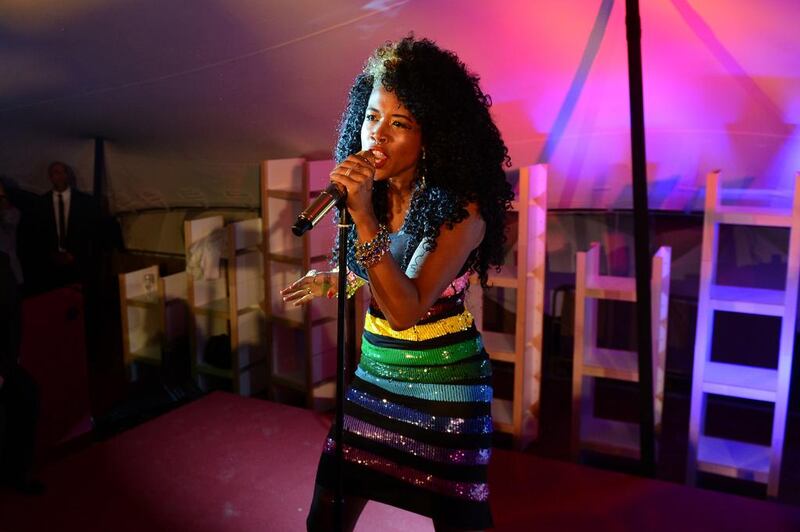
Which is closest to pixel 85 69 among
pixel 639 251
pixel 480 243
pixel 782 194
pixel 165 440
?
pixel 165 440

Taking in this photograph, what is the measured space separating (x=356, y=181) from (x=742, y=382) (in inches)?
76.1

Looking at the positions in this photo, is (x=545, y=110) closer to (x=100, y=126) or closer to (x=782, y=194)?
(x=782, y=194)

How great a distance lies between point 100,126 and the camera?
9.73 feet

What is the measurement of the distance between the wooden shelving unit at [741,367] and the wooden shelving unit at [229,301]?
6.09 ft

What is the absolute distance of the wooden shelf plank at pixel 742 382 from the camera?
103 inches

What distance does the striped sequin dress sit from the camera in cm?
157

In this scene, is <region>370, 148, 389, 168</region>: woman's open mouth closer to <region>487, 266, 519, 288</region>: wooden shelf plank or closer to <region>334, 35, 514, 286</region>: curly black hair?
<region>334, 35, 514, 286</region>: curly black hair

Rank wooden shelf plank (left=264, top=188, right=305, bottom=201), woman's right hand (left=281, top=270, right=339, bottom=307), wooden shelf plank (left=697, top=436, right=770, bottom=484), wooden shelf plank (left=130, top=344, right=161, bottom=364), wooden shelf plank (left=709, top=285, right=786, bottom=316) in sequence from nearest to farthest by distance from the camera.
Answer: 1. woman's right hand (left=281, top=270, right=339, bottom=307)
2. wooden shelf plank (left=709, top=285, right=786, bottom=316)
3. wooden shelf plank (left=697, top=436, right=770, bottom=484)
4. wooden shelf plank (left=264, top=188, right=305, bottom=201)
5. wooden shelf plank (left=130, top=344, right=161, bottom=364)

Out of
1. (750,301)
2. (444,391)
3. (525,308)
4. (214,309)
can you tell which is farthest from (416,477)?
(214,309)

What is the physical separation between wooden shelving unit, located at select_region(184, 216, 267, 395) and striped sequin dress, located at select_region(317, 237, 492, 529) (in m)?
1.82

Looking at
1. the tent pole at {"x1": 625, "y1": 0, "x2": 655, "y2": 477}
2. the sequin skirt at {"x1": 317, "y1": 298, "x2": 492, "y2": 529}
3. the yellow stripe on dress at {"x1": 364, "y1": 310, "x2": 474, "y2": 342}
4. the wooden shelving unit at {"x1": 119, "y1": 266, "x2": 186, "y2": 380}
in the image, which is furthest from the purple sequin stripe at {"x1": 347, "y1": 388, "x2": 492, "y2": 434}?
the wooden shelving unit at {"x1": 119, "y1": 266, "x2": 186, "y2": 380}

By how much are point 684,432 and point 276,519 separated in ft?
5.79

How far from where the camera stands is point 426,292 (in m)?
1.39

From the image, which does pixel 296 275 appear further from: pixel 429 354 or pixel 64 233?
pixel 429 354
